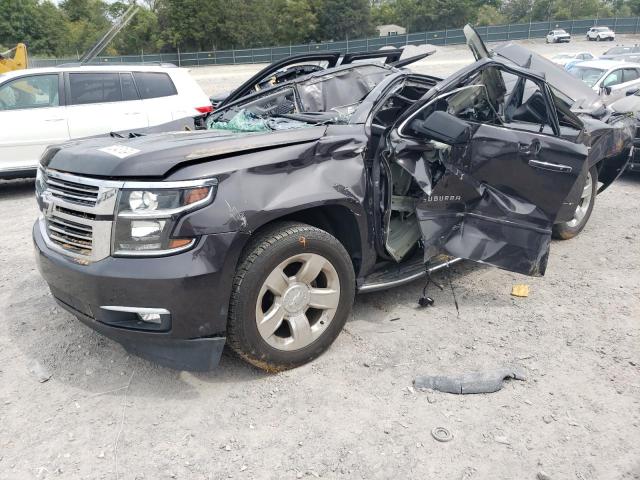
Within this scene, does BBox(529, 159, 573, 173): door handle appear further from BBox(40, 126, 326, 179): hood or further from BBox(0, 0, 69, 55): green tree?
BBox(0, 0, 69, 55): green tree

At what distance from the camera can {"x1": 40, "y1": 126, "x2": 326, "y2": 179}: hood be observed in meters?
2.63

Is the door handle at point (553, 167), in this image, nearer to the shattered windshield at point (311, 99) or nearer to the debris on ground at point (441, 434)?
the shattered windshield at point (311, 99)

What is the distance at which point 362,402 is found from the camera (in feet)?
9.46

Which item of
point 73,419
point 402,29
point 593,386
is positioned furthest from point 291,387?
point 402,29

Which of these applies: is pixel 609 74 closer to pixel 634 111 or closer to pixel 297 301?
pixel 634 111

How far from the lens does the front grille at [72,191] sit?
106 inches

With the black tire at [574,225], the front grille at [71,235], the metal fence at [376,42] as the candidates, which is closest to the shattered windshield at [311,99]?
the front grille at [71,235]

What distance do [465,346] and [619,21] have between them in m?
64.2

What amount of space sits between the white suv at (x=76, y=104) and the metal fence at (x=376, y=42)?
3675 cm

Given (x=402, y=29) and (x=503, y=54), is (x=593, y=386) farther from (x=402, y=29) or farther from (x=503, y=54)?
(x=402, y=29)

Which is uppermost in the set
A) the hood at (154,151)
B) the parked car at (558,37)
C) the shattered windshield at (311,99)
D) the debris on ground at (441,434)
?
the parked car at (558,37)

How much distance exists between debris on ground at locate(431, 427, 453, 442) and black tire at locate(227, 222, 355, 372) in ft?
2.84

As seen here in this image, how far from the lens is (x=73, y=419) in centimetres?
277

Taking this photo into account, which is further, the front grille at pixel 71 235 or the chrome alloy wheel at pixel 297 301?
the chrome alloy wheel at pixel 297 301
